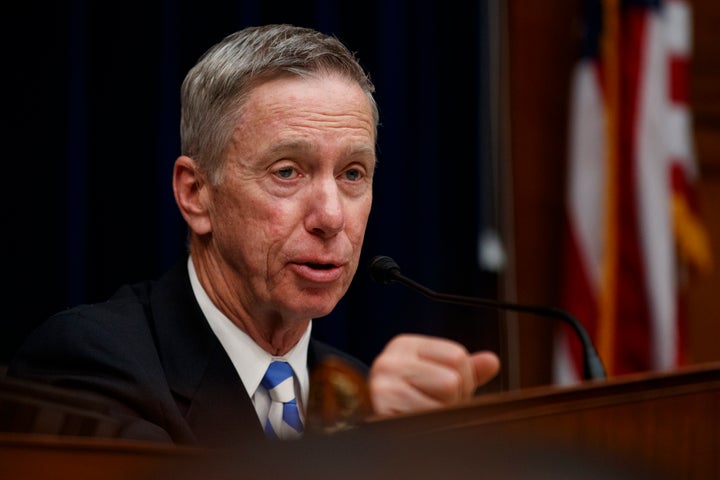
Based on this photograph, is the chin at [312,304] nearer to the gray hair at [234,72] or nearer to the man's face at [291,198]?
the man's face at [291,198]

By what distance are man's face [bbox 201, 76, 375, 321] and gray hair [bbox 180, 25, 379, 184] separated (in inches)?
0.6

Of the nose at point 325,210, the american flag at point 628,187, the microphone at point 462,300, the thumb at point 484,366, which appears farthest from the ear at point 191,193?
the american flag at point 628,187

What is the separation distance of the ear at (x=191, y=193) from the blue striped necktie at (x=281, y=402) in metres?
0.21

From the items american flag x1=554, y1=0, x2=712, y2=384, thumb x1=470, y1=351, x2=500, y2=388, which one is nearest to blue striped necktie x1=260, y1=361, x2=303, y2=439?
thumb x1=470, y1=351, x2=500, y2=388

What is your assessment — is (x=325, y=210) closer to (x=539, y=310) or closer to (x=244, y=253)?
(x=244, y=253)

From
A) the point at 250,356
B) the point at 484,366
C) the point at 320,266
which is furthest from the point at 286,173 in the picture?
the point at 484,366

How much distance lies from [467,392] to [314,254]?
0.96ft

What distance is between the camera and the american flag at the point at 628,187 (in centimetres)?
293

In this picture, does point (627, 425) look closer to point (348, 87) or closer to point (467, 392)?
point (467, 392)

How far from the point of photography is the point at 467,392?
1096 millimetres

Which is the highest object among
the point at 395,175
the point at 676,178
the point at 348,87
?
the point at 348,87

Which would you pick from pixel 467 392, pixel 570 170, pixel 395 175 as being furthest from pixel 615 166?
pixel 467 392

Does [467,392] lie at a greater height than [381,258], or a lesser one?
lesser

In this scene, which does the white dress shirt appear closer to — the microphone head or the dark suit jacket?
the dark suit jacket
